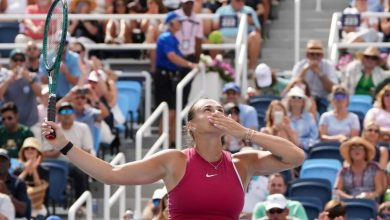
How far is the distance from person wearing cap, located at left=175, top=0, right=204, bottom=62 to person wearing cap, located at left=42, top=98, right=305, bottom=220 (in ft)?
30.9

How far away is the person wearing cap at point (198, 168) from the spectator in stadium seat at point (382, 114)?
797cm

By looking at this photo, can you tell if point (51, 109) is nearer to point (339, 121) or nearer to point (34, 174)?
point (34, 174)

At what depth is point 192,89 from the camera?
17641 millimetres

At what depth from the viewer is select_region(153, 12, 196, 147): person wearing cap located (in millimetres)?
17359

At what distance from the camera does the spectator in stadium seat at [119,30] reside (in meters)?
18.7

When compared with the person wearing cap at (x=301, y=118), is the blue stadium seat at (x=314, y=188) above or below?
below

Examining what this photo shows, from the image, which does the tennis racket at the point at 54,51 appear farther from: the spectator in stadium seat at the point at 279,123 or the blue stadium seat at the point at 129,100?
the blue stadium seat at the point at 129,100

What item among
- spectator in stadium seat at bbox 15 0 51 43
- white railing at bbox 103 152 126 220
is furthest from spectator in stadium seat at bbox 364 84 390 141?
spectator in stadium seat at bbox 15 0 51 43

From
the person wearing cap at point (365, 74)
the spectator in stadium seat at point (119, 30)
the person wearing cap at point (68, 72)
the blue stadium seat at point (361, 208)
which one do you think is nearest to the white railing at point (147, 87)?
the spectator in stadium seat at point (119, 30)

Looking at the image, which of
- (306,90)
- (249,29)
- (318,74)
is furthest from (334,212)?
(249,29)

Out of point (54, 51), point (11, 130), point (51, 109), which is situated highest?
point (54, 51)

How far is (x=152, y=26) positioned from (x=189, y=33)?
53.9 inches

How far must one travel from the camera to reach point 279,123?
15.8 meters

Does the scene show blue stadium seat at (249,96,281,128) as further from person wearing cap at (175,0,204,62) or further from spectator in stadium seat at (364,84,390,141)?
spectator in stadium seat at (364,84,390,141)
